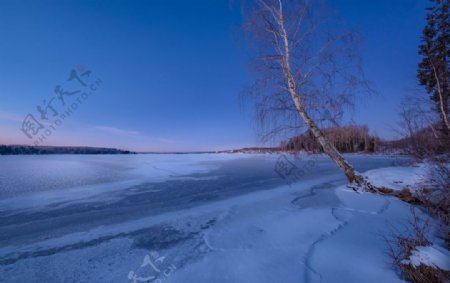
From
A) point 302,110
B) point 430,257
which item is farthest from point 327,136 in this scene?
point 430,257

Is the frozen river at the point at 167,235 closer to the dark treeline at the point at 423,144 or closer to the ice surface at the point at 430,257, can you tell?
the ice surface at the point at 430,257

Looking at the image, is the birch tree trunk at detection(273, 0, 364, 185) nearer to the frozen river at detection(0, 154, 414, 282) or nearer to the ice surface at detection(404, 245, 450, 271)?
the frozen river at detection(0, 154, 414, 282)

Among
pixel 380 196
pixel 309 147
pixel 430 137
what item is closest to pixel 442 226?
pixel 430 137

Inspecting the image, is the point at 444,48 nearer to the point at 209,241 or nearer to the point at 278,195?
the point at 278,195

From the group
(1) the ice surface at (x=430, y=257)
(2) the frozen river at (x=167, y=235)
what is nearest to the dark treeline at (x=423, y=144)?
(2) the frozen river at (x=167, y=235)

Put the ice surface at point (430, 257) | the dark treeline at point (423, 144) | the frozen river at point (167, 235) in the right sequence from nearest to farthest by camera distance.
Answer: the ice surface at point (430, 257) < the frozen river at point (167, 235) < the dark treeline at point (423, 144)

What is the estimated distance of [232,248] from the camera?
213 centimetres

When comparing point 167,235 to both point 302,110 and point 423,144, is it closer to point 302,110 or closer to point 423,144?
point 423,144

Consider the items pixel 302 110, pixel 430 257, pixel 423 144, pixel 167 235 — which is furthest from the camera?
pixel 302 110

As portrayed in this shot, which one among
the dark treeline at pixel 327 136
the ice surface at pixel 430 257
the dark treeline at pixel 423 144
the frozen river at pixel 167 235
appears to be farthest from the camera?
the dark treeline at pixel 327 136

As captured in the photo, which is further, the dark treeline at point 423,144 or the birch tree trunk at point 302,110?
the birch tree trunk at point 302,110

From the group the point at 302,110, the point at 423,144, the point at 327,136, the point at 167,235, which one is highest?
the point at 302,110

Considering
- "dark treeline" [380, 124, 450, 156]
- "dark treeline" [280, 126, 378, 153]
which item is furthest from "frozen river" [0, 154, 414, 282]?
"dark treeline" [280, 126, 378, 153]

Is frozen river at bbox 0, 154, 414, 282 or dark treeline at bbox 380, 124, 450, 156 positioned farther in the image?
dark treeline at bbox 380, 124, 450, 156
